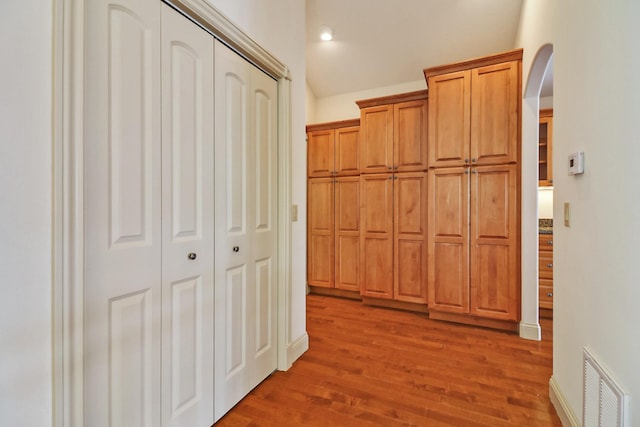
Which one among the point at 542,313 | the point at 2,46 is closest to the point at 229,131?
the point at 2,46

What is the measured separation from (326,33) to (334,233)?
8.06 ft

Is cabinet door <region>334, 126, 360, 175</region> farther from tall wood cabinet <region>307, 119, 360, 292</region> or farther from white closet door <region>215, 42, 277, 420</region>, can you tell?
white closet door <region>215, 42, 277, 420</region>

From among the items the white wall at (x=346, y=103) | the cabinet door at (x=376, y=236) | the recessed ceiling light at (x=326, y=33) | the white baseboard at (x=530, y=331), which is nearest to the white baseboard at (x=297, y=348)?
the cabinet door at (x=376, y=236)

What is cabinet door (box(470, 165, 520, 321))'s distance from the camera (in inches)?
106

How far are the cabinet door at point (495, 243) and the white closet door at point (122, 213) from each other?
273 centimetres

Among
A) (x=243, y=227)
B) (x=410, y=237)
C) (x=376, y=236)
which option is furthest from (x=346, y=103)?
(x=243, y=227)

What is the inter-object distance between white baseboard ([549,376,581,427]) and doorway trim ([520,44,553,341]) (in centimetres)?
102

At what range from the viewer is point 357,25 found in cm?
338

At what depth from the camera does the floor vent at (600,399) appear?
3.13 ft

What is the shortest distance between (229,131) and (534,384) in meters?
2.50

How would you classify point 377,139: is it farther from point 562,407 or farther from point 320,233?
point 562,407

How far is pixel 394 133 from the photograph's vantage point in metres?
3.33

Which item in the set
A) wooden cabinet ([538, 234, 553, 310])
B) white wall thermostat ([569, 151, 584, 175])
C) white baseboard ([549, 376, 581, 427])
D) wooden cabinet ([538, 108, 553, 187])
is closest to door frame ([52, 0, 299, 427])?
white wall thermostat ([569, 151, 584, 175])

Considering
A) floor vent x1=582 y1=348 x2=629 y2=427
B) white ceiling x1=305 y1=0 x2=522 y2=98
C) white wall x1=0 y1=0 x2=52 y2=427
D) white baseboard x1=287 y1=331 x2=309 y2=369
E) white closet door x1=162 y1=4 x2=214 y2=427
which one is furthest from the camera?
white ceiling x1=305 y1=0 x2=522 y2=98
